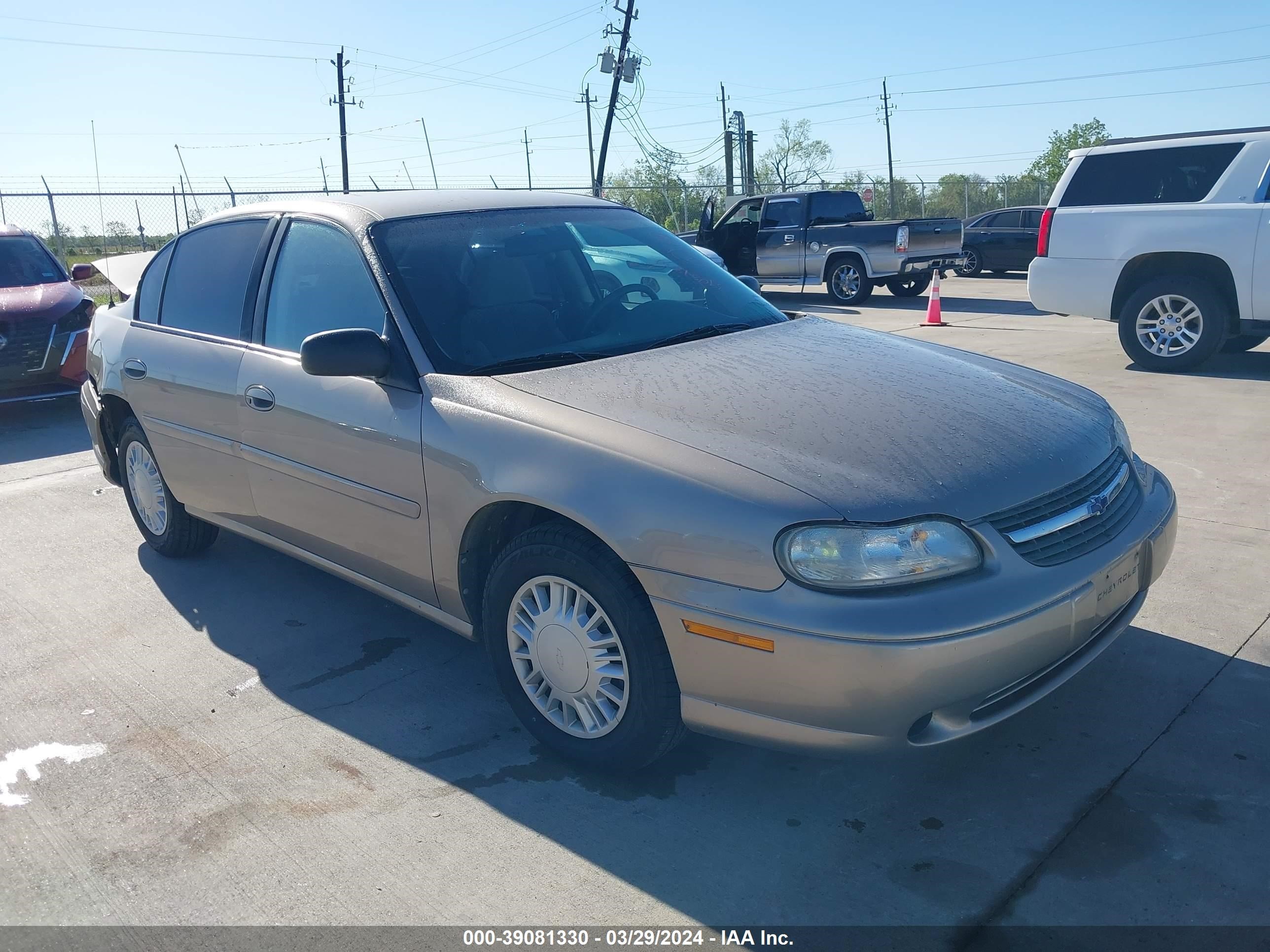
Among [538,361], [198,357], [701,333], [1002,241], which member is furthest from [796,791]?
[1002,241]

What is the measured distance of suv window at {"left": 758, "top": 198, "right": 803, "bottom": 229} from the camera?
17.1 metres

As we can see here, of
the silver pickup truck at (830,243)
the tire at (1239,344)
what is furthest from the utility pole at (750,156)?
the tire at (1239,344)

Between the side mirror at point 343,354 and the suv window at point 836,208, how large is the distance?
1448 cm

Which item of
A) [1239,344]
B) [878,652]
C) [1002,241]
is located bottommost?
[878,652]

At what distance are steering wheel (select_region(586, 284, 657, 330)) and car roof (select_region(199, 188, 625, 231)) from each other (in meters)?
0.53

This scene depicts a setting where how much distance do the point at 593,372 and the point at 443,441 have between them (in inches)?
20.1

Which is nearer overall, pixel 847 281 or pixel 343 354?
pixel 343 354

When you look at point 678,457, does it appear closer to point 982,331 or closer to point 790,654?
point 790,654

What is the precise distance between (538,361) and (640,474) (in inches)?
32.7

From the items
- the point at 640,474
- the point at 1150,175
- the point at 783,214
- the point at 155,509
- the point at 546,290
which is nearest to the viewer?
the point at 640,474

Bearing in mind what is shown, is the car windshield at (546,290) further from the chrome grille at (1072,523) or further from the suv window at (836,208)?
the suv window at (836,208)

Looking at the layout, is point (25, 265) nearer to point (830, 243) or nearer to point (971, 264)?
point (830, 243)

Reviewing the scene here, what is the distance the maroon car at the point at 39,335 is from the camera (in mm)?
8508

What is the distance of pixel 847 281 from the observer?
54.7 ft
